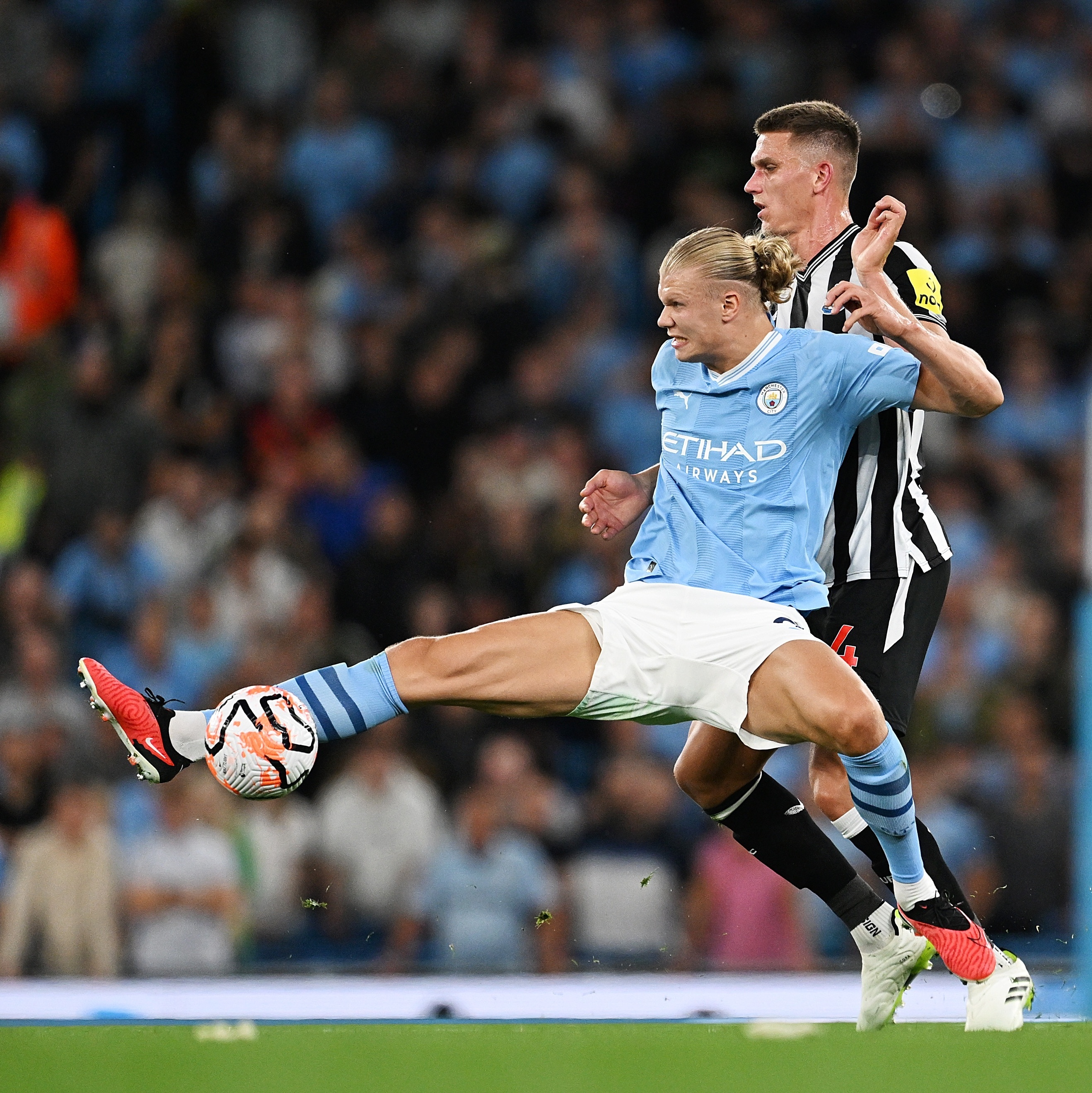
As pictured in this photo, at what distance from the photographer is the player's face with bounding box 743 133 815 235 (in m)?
4.82

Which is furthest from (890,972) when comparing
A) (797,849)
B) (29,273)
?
(29,273)

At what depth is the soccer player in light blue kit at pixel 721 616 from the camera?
4.14 meters

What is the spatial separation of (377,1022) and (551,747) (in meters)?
3.42

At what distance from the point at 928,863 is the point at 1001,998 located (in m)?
0.44

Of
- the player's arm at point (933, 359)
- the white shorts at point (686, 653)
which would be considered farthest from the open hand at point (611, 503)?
the player's arm at point (933, 359)

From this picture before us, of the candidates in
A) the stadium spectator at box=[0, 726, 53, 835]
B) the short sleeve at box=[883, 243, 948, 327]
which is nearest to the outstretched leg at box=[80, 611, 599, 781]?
the short sleeve at box=[883, 243, 948, 327]

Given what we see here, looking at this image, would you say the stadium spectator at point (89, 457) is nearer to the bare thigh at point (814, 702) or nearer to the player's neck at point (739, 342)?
the player's neck at point (739, 342)

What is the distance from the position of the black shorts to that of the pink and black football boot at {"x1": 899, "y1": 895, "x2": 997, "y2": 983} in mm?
470

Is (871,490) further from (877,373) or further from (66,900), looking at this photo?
→ (66,900)

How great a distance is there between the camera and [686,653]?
418 cm

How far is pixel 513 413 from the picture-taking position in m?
9.29

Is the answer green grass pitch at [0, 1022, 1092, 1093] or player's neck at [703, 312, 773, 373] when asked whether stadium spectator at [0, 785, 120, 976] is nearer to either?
green grass pitch at [0, 1022, 1092, 1093]

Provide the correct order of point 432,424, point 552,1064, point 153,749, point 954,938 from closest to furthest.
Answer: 1. point 552,1064
2. point 153,749
3. point 954,938
4. point 432,424

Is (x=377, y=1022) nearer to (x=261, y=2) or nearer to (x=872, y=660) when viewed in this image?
(x=872, y=660)
